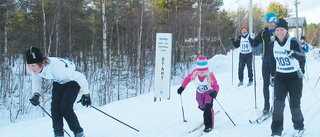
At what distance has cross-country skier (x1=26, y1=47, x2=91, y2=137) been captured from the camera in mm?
2898

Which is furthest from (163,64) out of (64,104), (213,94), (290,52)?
(290,52)

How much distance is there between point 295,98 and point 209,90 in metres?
1.23

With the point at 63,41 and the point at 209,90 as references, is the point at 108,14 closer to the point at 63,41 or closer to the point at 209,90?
the point at 63,41

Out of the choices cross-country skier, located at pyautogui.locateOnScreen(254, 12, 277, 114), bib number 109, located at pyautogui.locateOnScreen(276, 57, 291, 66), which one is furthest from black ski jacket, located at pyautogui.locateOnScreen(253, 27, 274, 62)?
bib number 109, located at pyautogui.locateOnScreen(276, 57, 291, 66)

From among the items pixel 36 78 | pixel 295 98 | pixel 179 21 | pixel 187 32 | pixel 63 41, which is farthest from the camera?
pixel 187 32

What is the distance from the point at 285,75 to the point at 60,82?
321 centimetres

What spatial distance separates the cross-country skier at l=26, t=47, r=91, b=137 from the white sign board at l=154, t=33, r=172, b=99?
3.33 metres

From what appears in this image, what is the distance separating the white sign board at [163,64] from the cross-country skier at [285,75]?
352 centimetres

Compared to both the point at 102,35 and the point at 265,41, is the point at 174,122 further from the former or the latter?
the point at 102,35

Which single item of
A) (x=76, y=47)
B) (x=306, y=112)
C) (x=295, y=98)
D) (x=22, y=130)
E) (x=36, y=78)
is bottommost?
(x=22, y=130)

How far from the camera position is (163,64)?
646cm

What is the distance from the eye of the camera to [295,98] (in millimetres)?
2986

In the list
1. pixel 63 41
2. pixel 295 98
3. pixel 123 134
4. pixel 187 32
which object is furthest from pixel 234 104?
pixel 187 32

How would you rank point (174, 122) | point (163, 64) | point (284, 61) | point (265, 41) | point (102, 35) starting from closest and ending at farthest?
point (284, 61) < point (265, 41) < point (174, 122) < point (163, 64) < point (102, 35)
